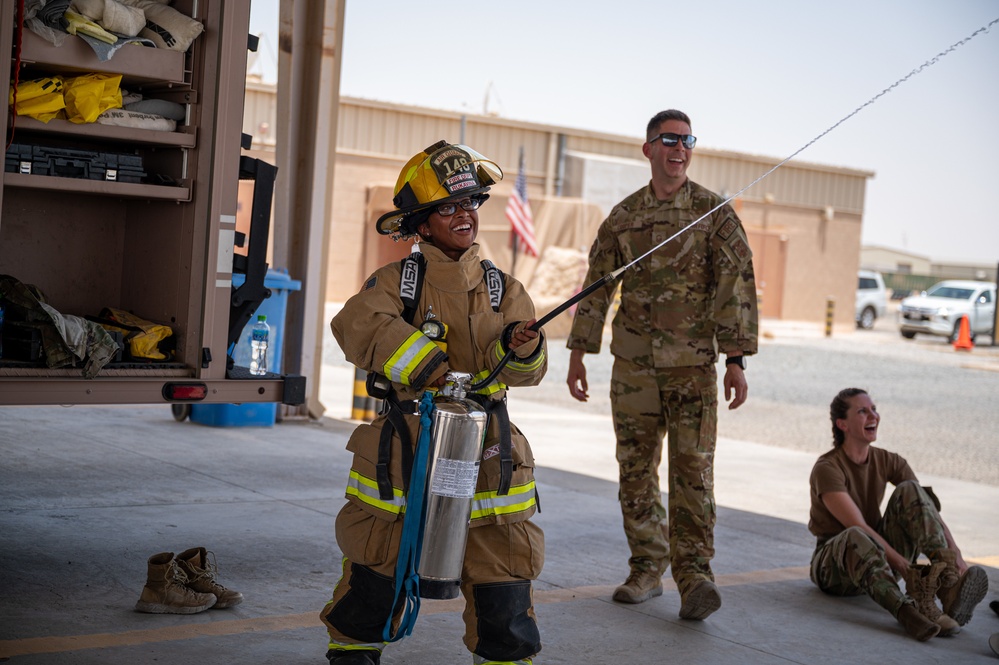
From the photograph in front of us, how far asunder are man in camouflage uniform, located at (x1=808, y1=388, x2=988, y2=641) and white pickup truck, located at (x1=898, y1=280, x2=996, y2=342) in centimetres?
2855

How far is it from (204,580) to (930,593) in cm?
334

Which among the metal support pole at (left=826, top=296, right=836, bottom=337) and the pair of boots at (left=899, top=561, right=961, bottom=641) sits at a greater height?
the metal support pole at (left=826, top=296, right=836, bottom=337)

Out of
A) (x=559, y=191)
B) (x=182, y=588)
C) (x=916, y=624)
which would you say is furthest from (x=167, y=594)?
(x=559, y=191)

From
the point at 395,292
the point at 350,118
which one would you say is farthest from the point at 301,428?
the point at 350,118

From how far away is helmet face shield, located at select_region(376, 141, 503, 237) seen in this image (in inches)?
152

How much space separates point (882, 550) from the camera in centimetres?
563

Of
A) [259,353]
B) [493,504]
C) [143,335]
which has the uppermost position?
[143,335]

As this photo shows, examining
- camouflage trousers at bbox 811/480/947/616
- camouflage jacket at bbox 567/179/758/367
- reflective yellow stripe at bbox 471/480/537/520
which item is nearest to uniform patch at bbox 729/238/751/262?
camouflage jacket at bbox 567/179/758/367

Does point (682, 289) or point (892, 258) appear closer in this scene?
point (682, 289)

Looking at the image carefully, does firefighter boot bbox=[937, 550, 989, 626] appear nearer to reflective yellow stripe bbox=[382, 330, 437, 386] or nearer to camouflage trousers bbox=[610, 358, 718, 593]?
camouflage trousers bbox=[610, 358, 718, 593]

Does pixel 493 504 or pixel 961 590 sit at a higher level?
pixel 493 504

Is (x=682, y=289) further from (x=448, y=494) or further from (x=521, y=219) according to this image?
(x=521, y=219)

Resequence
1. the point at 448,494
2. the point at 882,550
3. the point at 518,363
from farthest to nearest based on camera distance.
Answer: the point at 882,550, the point at 518,363, the point at 448,494

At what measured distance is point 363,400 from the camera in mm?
11750
